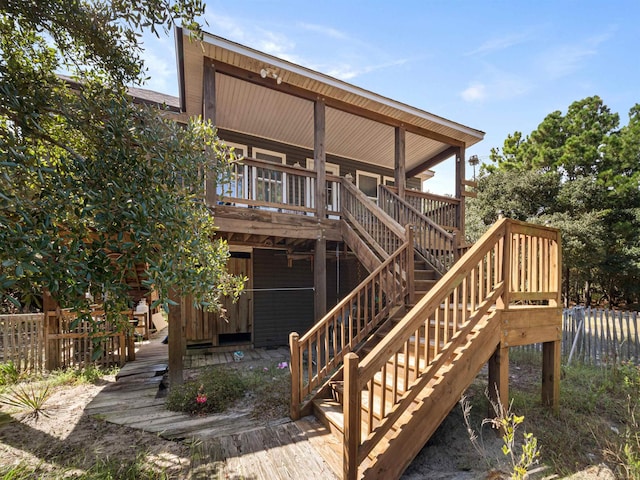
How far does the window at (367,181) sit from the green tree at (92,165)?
288 inches

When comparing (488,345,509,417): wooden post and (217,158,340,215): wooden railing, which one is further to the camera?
(217,158,340,215): wooden railing

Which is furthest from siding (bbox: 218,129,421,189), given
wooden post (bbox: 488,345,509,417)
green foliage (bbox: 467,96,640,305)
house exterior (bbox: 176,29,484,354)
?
green foliage (bbox: 467,96,640,305)

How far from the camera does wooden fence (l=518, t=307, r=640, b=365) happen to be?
6.00 m

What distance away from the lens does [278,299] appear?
8195mm

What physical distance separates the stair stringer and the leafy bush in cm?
231

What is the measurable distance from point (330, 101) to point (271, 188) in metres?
2.17

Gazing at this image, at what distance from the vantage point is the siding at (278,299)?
7.91 metres

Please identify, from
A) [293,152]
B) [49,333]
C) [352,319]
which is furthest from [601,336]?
[49,333]

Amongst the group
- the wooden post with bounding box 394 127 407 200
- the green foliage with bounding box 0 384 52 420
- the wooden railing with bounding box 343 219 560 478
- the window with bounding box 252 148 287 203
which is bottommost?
the green foliage with bounding box 0 384 52 420

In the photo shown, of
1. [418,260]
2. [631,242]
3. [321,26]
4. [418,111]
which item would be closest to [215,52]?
[321,26]

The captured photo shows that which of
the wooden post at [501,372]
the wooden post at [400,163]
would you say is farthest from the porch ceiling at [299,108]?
the wooden post at [501,372]

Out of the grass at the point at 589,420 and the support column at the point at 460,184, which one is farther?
the support column at the point at 460,184

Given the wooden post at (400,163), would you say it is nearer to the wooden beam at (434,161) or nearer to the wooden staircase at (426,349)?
the wooden beam at (434,161)

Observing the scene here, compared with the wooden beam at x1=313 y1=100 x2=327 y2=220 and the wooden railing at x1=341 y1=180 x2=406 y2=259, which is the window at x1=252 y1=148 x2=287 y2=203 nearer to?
the wooden beam at x1=313 y1=100 x2=327 y2=220
